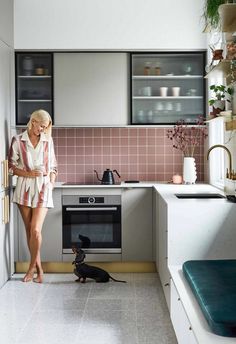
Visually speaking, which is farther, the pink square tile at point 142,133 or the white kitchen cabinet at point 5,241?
the pink square tile at point 142,133

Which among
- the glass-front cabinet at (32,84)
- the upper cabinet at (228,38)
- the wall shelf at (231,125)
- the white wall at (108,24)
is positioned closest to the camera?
the upper cabinet at (228,38)

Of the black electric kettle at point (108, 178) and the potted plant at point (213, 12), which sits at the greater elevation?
the potted plant at point (213, 12)

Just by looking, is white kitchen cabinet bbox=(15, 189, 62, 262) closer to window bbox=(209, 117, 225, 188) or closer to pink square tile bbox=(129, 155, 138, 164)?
pink square tile bbox=(129, 155, 138, 164)

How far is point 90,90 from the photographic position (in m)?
5.16

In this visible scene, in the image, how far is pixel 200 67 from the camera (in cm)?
522

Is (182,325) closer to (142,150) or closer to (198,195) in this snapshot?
(198,195)

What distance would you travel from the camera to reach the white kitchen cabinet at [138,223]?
4973 millimetres

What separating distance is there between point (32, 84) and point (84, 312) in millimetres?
2469

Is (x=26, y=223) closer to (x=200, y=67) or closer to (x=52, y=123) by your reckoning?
(x=52, y=123)

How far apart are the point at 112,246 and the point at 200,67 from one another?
78.2 inches

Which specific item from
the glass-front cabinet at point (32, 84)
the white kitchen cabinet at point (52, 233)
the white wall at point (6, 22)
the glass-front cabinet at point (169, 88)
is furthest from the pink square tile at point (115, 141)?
the white wall at point (6, 22)

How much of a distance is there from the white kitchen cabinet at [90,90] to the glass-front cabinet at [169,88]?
0.17 m

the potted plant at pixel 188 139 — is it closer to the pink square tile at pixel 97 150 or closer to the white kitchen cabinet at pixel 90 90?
the white kitchen cabinet at pixel 90 90

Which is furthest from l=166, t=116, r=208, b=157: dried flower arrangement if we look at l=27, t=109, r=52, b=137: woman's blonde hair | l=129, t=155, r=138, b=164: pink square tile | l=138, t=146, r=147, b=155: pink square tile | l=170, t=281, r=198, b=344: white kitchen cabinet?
l=170, t=281, r=198, b=344: white kitchen cabinet
